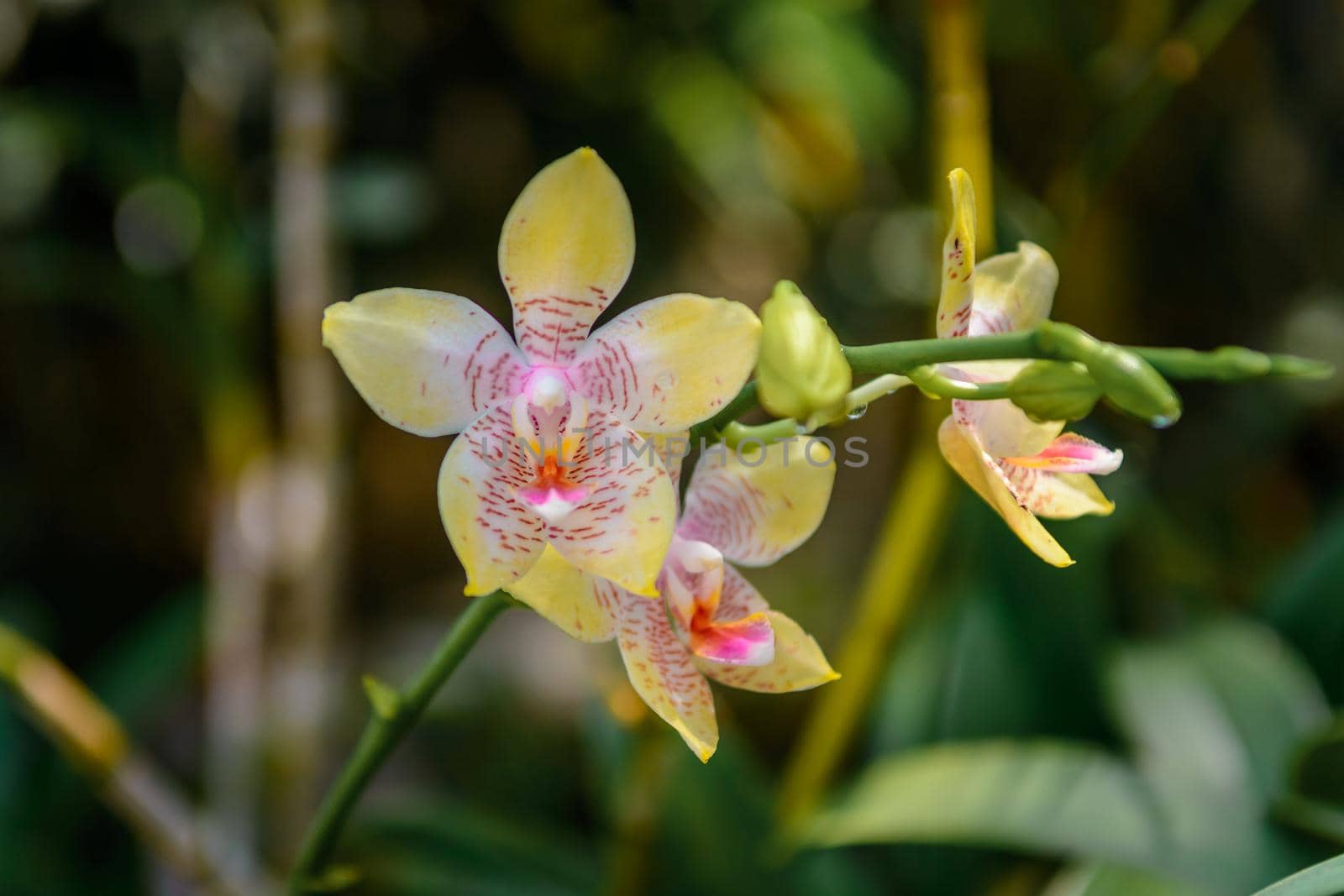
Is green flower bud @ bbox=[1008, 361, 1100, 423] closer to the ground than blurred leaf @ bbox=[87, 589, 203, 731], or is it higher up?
higher up

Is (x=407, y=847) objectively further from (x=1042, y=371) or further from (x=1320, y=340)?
(x=1320, y=340)


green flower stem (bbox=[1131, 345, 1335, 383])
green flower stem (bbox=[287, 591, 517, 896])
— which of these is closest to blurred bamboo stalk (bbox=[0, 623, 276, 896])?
green flower stem (bbox=[287, 591, 517, 896])

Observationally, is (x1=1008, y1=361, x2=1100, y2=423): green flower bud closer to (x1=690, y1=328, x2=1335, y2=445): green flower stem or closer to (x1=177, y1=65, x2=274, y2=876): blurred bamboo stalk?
(x1=690, y1=328, x2=1335, y2=445): green flower stem

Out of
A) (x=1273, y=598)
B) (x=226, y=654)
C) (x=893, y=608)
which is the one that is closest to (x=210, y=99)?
(x=226, y=654)

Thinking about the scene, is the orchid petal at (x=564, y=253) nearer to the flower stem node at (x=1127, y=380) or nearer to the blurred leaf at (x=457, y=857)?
the flower stem node at (x=1127, y=380)

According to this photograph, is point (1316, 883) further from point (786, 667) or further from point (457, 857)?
point (457, 857)

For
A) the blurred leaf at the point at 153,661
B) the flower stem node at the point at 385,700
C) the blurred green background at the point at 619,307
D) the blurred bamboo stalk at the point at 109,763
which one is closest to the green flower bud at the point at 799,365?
the flower stem node at the point at 385,700
